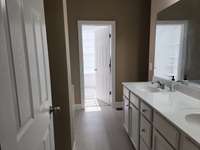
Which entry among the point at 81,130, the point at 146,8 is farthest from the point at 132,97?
the point at 146,8

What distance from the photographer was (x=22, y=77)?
2.40 ft

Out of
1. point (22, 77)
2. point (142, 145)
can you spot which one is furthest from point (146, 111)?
point (22, 77)

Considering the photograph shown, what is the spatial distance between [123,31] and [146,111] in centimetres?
238

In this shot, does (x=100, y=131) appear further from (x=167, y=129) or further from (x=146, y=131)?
(x=167, y=129)

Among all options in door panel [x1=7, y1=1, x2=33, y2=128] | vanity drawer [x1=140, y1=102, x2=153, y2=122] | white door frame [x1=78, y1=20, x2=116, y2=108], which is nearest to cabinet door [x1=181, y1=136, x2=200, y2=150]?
vanity drawer [x1=140, y1=102, x2=153, y2=122]

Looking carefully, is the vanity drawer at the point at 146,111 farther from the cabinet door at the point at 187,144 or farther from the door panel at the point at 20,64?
the door panel at the point at 20,64

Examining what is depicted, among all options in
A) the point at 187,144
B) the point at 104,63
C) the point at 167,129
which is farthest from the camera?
the point at 104,63

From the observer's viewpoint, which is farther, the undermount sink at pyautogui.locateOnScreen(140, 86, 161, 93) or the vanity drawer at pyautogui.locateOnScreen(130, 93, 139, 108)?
the undermount sink at pyautogui.locateOnScreen(140, 86, 161, 93)

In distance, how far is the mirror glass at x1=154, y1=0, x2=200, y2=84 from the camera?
5.64 feet

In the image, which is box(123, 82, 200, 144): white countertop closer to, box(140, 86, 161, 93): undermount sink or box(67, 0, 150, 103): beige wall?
box(140, 86, 161, 93): undermount sink

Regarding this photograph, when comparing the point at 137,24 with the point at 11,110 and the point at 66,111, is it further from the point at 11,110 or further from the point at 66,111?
the point at 11,110

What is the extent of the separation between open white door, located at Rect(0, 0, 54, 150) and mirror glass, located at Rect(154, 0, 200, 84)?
1.69m

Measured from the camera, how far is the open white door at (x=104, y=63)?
12.0 ft

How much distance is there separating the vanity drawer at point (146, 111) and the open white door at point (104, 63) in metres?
2.04
